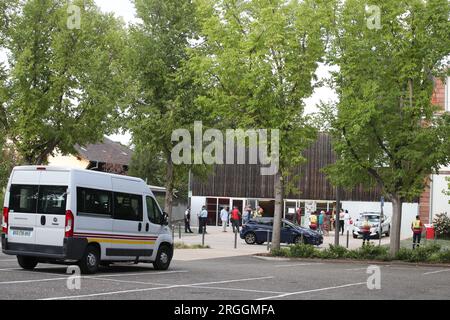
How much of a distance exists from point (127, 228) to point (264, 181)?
46885 mm

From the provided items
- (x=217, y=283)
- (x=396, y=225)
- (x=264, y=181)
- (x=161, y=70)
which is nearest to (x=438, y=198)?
(x=264, y=181)

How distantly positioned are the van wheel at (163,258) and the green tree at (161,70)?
11.4 m

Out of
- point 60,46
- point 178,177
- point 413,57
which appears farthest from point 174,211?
point 413,57

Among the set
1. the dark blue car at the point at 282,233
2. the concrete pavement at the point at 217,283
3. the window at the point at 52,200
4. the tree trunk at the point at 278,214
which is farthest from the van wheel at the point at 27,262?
the dark blue car at the point at 282,233

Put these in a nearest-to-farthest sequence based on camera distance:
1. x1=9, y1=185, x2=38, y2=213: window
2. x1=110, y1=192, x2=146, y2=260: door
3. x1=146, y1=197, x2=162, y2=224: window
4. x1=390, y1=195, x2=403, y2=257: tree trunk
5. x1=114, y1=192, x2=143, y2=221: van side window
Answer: x1=9, y1=185, x2=38, y2=213: window → x1=110, y1=192, x2=146, y2=260: door → x1=114, y1=192, x2=143, y2=221: van side window → x1=146, y1=197, x2=162, y2=224: window → x1=390, y1=195, x2=403, y2=257: tree trunk

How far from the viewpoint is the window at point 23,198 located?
1739 centimetres

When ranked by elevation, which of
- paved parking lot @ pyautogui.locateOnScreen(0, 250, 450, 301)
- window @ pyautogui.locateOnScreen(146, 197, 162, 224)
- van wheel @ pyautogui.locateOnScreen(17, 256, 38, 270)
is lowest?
paved parking lot @ pyautogui.locateOnScreen(0, 250, 450, 301)

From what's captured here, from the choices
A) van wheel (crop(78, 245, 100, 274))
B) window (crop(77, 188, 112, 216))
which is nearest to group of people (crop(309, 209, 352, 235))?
window (crop(77, 188, 112, 216))

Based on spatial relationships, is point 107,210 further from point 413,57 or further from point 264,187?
point 264,187

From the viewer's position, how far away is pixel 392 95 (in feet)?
89.5

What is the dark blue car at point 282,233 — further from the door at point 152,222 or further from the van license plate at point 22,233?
the van license plate at point 22,233

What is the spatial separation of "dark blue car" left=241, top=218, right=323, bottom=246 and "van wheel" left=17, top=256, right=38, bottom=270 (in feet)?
64.3

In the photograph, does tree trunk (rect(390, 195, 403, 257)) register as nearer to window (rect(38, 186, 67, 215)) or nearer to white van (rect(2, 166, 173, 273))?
white van (rect(2, 166, 173, 273))

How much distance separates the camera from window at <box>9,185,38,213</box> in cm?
1739
